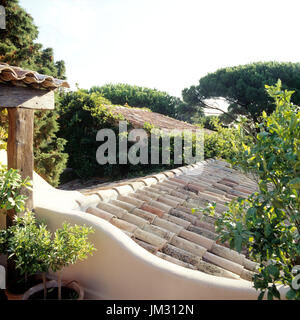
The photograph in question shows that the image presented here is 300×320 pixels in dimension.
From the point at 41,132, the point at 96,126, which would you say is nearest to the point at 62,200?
the point at 41,132

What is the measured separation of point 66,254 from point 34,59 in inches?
326

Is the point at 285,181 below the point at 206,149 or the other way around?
the other way around

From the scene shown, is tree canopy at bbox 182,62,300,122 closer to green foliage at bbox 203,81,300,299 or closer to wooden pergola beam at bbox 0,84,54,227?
wooden pergola beam at bbox 0,84,54,227

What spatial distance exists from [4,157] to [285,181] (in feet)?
13.8

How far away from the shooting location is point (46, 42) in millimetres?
9234

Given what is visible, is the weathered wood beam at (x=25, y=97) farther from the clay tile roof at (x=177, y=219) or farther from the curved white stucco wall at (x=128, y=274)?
the clay tile roof at (x=177, y=219)

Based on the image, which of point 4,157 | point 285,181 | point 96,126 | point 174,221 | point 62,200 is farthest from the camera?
point 96,126

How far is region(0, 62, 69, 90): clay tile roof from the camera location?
2512mm

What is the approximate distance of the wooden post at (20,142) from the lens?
2877 millimetres

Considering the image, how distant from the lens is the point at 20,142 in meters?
2.93

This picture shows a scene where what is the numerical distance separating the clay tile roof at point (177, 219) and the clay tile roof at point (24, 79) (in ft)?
5.79

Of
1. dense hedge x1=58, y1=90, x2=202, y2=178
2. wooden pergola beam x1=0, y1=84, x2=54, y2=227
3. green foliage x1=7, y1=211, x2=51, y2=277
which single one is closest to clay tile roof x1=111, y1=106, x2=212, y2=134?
dense hedge x1=58, y1=90, x2=202, y2=178
